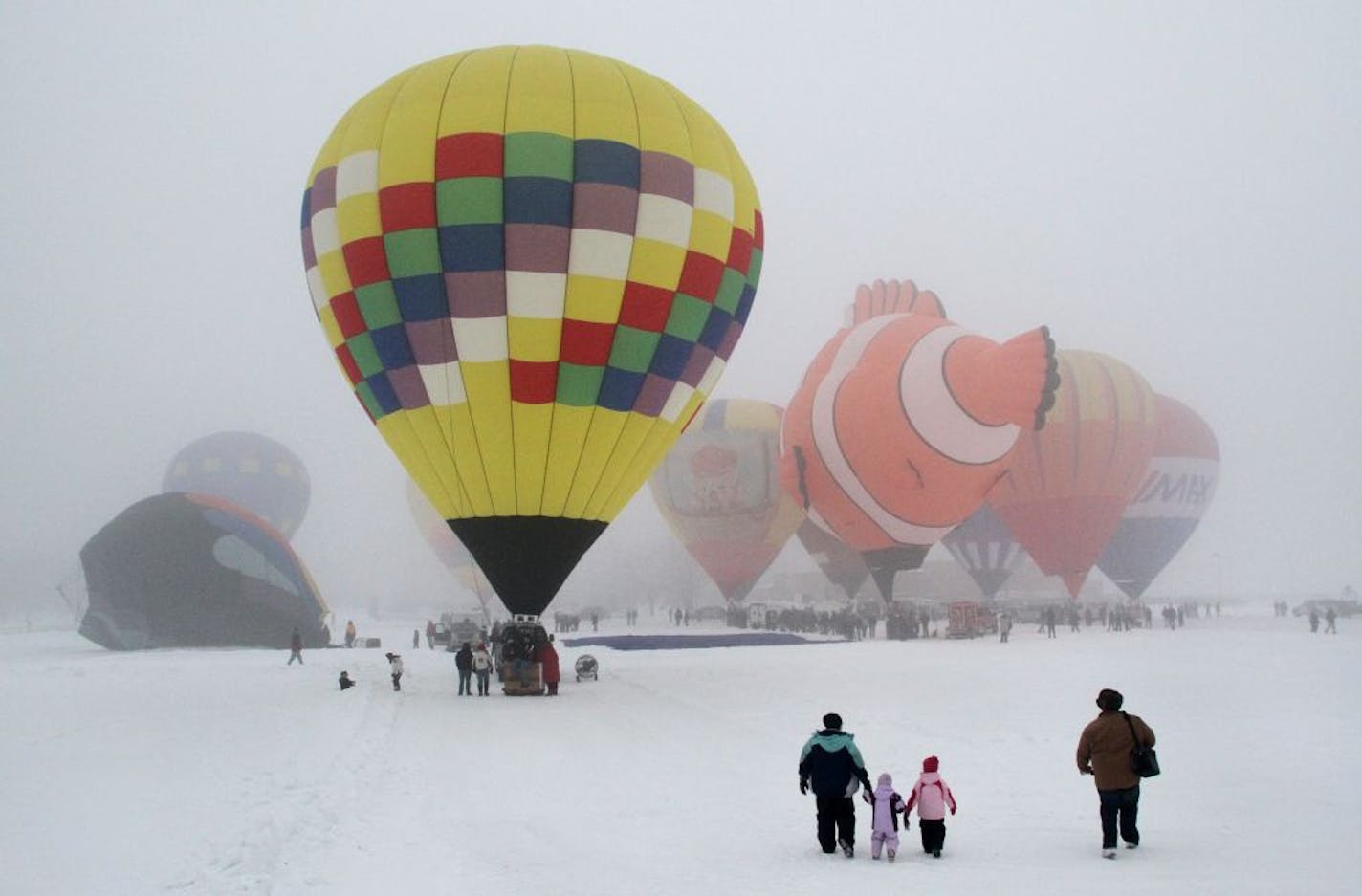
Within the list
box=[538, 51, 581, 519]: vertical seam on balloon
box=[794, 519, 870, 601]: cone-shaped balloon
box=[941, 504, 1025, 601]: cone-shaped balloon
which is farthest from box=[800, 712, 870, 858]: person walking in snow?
box=[941, 504, 1025, 601]: cone-shaped balloon

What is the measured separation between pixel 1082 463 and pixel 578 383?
23.8 metres

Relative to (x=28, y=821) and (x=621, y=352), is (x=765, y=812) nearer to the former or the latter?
(x=28, y=821)

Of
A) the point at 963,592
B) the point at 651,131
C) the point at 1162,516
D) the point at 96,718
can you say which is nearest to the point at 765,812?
the point at 96,718

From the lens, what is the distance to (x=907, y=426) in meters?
28.7

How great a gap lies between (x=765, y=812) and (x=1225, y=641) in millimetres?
18394

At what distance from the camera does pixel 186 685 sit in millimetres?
17312

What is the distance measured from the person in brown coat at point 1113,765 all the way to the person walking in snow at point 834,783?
4.36 ft

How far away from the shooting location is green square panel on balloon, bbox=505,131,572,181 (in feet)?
51.2

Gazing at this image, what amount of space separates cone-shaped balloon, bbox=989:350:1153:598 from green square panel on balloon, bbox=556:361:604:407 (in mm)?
22357

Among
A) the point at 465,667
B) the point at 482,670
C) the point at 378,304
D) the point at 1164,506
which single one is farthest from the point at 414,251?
the point at 1164,506

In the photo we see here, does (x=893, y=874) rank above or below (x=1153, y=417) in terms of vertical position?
below

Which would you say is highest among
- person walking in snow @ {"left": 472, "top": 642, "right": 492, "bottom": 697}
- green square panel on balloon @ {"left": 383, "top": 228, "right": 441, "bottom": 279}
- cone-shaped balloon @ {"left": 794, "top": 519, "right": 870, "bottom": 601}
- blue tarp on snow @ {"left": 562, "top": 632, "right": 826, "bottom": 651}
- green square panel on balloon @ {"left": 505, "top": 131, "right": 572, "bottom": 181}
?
green square panel on balloon @ {"left": 505, "top": 131, "right": 572, "bottom": 181}

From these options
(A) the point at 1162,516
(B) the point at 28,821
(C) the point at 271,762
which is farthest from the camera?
(A) the point at 1162,516

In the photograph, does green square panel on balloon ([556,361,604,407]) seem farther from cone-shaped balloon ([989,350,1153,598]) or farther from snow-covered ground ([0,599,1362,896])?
cone-shaped balloon ([989,350,1153,598])
